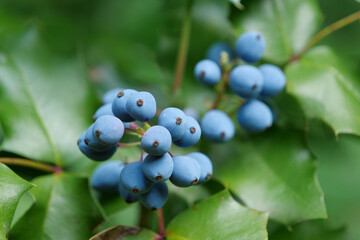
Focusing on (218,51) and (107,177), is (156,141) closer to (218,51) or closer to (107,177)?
(107,177)

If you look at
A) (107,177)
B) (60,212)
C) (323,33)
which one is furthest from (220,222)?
(323,33)

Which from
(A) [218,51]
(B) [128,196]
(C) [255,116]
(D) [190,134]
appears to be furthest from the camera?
(A) [218,51]

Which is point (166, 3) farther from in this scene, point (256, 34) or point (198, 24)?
point (256, 34)

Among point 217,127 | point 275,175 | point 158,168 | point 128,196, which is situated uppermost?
point 158,168

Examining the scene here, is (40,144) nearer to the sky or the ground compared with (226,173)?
nearer to the sky

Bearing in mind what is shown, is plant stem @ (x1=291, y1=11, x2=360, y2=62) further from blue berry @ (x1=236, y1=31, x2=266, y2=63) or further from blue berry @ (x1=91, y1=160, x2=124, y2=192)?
blue berry @ (x1=91, y1=160, x2=124, y2=192)

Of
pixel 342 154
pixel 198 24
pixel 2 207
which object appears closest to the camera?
pixel 2 207

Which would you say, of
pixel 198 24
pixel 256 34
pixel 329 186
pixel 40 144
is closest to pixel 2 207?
pixel 40 144
